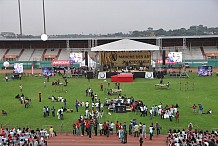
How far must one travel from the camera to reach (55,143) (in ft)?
71.5

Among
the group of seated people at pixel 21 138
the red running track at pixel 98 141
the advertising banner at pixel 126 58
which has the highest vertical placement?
the advertising banner at pixel 126 58

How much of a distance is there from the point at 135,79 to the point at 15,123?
28114 millimetres

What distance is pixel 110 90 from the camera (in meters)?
38.4

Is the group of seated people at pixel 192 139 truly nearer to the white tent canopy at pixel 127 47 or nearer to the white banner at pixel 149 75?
the white banner at pixel 149 75

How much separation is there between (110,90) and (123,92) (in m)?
1.85

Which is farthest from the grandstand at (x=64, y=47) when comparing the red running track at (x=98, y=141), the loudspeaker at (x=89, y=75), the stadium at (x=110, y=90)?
the red running track at (x=98, y=141)

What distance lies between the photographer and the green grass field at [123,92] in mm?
26469

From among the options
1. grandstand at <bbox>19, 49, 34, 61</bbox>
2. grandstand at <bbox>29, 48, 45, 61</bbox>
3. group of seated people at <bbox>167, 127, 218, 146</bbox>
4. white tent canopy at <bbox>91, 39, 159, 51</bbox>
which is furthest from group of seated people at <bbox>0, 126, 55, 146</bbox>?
grandstand at <bbox>19, 49, 34, 61</bbox>

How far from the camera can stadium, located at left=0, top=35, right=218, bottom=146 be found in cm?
2531

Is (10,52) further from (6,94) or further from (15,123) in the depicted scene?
(15,123)

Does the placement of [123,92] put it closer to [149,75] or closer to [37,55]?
[149,75]

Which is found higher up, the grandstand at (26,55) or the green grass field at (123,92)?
the grandstand at (26,55)

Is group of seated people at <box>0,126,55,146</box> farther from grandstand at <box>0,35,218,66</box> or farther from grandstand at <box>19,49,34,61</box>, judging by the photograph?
grandstand at <box>19,49,34,61</box>

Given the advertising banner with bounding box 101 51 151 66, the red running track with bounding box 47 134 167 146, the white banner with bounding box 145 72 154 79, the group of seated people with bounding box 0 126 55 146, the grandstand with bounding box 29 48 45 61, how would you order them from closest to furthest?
the group of seated people with bounding box 0 126 55 146 < the red running track with bounding box 47 134 167 146 < the white banner with bounding box 145 72 154 79 < the advertising banner with bounding box 101 51 151 66 < the grandstand with bounding box 29 48 45 61
